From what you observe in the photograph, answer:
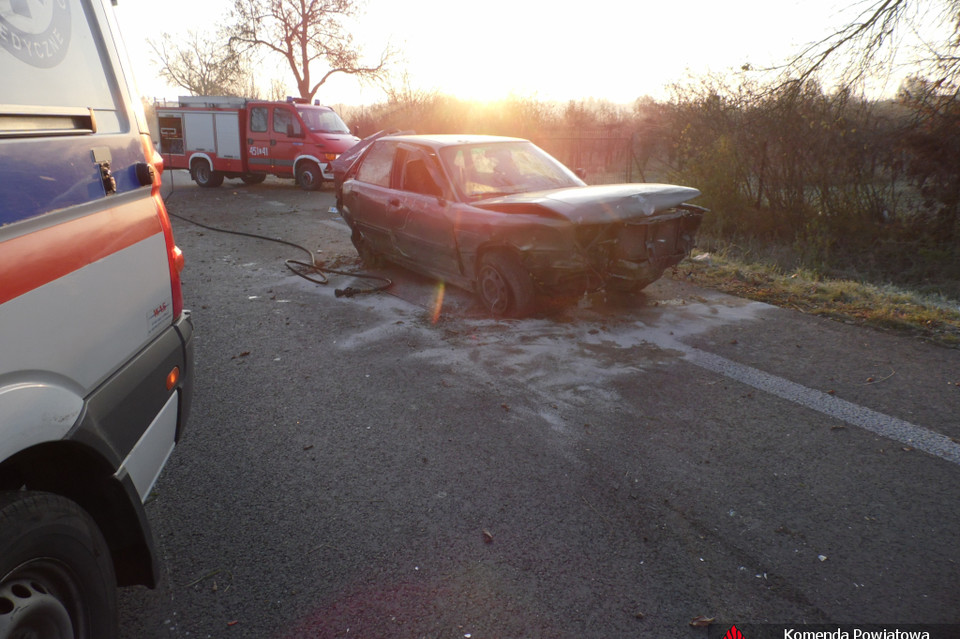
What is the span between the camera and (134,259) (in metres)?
2.35

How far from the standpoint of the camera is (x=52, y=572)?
1.70 metres

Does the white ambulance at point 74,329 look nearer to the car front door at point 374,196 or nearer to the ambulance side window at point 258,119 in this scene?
the car front door at point 374,196

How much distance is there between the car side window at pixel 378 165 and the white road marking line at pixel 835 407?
405 cm

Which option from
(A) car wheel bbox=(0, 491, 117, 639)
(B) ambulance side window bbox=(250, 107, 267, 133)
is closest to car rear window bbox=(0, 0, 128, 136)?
(A) car wheel bbox=(0, 491, 117, 639)

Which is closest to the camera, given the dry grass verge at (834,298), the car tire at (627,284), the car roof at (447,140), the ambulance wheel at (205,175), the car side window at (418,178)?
the dry grass verge at (834,298)

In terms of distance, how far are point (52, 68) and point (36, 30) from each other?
0.38ft

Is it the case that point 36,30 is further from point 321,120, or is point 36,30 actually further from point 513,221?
point 321,120

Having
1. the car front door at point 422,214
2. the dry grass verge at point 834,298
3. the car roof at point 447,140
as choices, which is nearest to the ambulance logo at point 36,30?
the car front door at point 422,214

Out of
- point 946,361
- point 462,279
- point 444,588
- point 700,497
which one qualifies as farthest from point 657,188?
point 444,588

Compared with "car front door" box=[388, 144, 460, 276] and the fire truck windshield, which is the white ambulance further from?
the fire truck windshield

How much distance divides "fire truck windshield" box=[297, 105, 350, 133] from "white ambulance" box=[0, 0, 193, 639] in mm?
15297

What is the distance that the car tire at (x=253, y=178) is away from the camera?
60.9ft

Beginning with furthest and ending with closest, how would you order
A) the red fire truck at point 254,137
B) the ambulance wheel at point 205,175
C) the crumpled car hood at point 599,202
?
the ambulance wheel at point 205,175 → the red fire truck at point 254,137 → the crumpled car hood at point 599,202

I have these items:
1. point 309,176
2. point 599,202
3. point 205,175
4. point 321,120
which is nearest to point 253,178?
point 205,175
